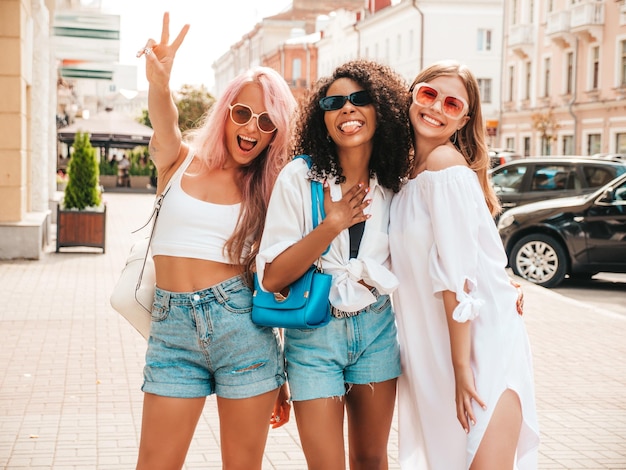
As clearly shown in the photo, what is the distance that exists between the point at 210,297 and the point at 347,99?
33.3 inches

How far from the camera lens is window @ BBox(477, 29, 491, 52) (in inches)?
2251

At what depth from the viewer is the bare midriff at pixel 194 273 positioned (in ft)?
11.2

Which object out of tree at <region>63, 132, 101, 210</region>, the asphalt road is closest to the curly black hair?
the asphalt road

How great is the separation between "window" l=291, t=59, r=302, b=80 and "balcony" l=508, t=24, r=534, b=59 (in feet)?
114

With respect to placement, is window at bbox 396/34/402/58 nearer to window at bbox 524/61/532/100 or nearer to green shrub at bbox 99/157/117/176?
window at bbox 524/61/532/100

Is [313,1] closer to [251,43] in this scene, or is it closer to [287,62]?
[251,43]

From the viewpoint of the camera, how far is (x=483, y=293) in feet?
11.2

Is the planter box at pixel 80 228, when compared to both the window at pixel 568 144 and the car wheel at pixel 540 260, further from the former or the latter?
the window at pixel 568 144

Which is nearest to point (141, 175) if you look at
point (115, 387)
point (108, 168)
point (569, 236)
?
point (108, 168)

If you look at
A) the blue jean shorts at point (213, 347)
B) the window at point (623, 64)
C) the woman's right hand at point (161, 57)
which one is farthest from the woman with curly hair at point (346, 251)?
the window at point (623, 64)

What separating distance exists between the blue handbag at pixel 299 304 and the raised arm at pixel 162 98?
61 cm

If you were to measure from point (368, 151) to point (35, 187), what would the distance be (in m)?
13.8

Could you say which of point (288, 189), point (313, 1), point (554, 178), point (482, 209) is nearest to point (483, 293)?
point (482, 209)

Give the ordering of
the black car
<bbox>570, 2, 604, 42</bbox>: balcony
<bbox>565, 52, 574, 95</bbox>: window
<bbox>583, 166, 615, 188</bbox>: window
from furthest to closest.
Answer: <bbox>565, 52, 574, 95</bbox>: window, <bbox>570, 2, 604, 42</bbox>: balcony, <bbox>583, 166, 615, 188</bbox>: window, the black car
